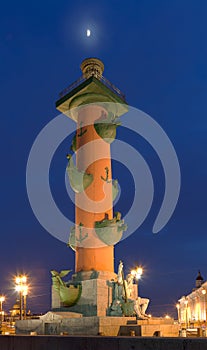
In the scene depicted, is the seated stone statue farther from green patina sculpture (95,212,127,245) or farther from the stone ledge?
the stone ledge

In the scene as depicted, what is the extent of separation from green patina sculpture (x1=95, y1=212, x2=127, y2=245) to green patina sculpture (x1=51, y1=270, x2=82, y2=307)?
2.65 m

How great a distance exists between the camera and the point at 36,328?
59.0 ft

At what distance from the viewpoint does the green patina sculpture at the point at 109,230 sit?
20.3 metres

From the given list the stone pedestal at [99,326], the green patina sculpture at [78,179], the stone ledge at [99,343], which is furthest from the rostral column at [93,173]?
the stone ledge at [99,343]

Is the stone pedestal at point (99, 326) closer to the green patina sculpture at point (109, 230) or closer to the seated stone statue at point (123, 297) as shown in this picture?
the seated stone statue at point (123, 297)

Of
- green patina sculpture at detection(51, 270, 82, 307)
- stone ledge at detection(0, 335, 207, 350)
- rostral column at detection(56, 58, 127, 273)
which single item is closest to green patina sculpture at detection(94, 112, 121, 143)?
rostral column at detection(56, 58, 127, 273)

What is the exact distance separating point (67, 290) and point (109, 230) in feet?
11.6

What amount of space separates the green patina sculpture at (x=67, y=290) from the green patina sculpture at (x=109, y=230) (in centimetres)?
265

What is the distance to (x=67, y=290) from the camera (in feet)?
63.5

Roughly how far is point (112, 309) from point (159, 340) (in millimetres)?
11926

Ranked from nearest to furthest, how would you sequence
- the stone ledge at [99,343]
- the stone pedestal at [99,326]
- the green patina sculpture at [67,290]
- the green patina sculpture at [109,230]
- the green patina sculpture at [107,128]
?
the stone ledge at [99,343] < the stone pedestal at [99,326] < the green patina sculpture at [67,290] < the green patina sculpture at [109,230] < the green patina sculpture at [107,128]

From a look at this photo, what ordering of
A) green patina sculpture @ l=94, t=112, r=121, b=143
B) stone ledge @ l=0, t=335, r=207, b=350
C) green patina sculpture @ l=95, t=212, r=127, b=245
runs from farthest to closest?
1. green patina sculpture @ l=94, t=112, r=121, b=143
2. green patina sculpture @ l=95, t=212, r=127, b=245
3. stone ledge @ l=0, t=335, r=207, b=350

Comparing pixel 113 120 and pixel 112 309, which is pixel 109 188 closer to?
pixel 113 120

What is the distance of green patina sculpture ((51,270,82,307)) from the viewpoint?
1927 centimetres
